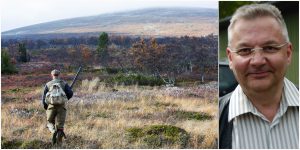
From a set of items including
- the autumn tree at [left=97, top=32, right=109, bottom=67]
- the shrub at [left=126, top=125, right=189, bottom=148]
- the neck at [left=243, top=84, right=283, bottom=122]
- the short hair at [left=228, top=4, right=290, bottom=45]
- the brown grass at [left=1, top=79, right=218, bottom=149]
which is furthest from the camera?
the autumn tree at [left=97, top=32, right=109, bottom=67]

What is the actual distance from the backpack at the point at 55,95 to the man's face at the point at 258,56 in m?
3.65

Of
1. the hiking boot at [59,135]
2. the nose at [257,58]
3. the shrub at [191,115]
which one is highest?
the nose at [257,58]

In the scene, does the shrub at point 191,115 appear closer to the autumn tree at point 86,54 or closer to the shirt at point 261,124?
the autumn tree at point 86,54

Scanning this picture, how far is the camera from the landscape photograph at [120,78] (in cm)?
736

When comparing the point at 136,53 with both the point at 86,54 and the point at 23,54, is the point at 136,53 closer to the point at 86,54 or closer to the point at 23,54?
the point at 86,54

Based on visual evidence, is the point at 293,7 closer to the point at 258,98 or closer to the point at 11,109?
the point at 258,98

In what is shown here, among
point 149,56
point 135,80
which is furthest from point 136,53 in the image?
point 135,80

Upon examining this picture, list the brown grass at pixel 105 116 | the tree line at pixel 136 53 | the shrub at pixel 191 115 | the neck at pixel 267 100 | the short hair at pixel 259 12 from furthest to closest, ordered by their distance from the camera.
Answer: the tree line at pixel 136 53, the shrub at pixel 191 115, the brown grass at pixel 105 116, the neck at pixel 267 100, the short hair at pixel 259 12

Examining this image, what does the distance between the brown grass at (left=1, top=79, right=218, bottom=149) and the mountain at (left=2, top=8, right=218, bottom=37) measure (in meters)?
0.87

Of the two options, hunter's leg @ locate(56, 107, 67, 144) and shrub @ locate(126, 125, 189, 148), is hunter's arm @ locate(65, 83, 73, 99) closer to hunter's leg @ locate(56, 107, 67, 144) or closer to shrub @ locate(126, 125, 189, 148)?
hunter's leg @ locate(56, 107, 67, 144)

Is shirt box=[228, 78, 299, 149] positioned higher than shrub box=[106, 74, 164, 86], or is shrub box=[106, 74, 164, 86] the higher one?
shrub box=[106, 74, 164, 86]

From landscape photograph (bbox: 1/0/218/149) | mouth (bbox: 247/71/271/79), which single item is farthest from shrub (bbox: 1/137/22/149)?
mouth (bbox: 247/71/271/79)

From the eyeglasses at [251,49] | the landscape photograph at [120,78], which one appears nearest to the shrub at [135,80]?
the landscape photograph at [120,78]

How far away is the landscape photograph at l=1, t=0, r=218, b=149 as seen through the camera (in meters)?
7.36
